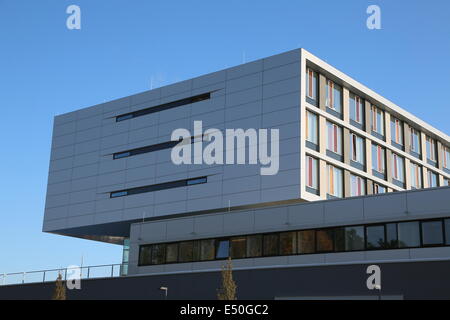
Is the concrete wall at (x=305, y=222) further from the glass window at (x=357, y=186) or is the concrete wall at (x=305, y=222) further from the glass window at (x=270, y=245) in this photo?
the glass window at (x=357, y=186)

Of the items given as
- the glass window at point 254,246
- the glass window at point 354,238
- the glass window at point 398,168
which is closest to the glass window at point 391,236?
the glass window at point 354,238

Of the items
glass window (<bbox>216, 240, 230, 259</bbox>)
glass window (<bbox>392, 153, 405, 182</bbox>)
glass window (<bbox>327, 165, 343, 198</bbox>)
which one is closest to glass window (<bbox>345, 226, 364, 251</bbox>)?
glass window (<bbox>216, 240, 230, 259</bbox>)

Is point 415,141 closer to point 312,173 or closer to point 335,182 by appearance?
point 335,182

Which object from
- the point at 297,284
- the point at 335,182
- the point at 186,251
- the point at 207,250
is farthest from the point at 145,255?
the point at 335,182

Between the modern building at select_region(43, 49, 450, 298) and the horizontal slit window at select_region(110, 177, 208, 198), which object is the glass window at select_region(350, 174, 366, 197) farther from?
the horizontal slit window at select_region(110, 177, 208, 198)

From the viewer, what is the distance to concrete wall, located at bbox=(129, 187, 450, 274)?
1442 inches

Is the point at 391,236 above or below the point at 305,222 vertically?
below

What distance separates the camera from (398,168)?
204 ft

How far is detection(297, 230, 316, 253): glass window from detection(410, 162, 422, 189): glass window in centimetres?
2647

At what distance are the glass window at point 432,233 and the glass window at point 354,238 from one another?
11.9 ft

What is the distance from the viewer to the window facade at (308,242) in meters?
36.5

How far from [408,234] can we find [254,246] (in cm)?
1027
